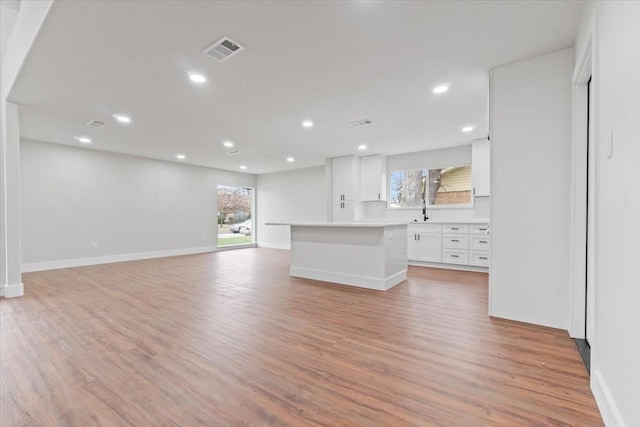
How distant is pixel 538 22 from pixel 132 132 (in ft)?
19.4

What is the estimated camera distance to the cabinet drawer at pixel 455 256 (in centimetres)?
543

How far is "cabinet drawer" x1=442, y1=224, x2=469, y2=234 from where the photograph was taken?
17.8 feet

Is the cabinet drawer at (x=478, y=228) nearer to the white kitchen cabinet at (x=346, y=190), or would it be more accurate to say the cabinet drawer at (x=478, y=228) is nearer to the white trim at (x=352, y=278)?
the white trim at (x=352, y=278)

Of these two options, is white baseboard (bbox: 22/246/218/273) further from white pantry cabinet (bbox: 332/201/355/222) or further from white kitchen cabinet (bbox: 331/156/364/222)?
white kitchen cabinet (bbox: 331/156/364/222)

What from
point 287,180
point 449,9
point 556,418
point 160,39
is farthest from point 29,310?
point 287,180

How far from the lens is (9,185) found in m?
3.84

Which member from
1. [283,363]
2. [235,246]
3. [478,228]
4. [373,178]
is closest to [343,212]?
[373,178]

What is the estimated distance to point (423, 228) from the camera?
19.6ft

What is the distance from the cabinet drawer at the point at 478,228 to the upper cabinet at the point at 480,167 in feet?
2.17

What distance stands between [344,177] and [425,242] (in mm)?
2519

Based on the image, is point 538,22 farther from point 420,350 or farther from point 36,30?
point 36,30

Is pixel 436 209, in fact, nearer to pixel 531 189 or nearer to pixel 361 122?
pixel 361 122

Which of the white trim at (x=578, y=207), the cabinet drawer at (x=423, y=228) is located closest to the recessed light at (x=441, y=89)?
the white trim at (x=578, y=207)

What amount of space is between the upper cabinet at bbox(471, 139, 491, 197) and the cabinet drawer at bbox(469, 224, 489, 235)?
661 millimetres
